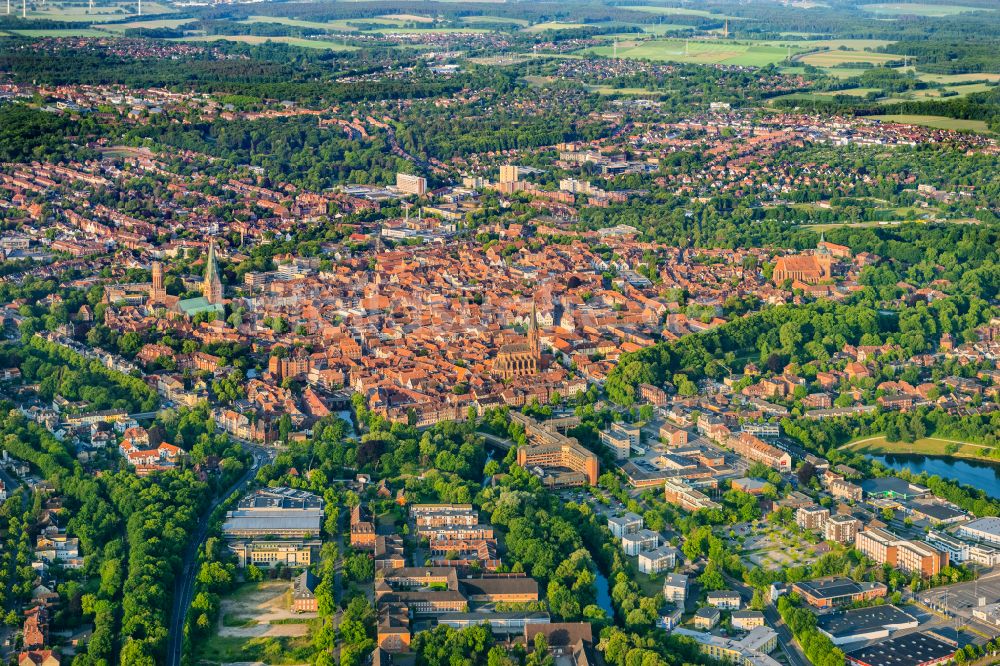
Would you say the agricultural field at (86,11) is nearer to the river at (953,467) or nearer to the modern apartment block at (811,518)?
the river at (953,467)

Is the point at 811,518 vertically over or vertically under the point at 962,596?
over

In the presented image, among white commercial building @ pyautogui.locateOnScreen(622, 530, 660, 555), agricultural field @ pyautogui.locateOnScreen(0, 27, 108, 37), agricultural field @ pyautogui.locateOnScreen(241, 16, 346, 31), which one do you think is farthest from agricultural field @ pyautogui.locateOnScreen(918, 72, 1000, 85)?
white commercial building @ pyautogui.locateOnScreen(622, 530, 660, 555)

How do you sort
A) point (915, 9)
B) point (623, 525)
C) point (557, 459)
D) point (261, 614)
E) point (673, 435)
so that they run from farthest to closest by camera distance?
point (915, 9)
point (673, 435)
point (557, 459)
point (623, 525)
point (261, 614)

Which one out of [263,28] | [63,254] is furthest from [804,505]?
[263,28]

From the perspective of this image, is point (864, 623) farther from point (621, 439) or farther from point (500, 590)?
point (621, 439)

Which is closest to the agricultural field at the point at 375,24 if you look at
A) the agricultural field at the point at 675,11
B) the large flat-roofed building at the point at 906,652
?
the agricultural field at the point at 675,11

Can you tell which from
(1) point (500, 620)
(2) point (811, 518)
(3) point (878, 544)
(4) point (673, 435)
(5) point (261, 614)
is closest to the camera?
(1) point (500, 620)

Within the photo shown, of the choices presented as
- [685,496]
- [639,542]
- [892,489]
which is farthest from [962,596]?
[685,496]
